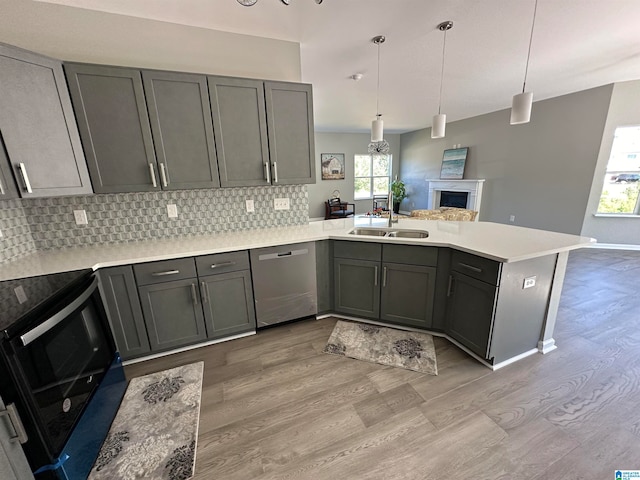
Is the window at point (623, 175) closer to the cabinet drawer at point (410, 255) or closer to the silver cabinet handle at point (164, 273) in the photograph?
the cabinet drawer at point (410, 255)

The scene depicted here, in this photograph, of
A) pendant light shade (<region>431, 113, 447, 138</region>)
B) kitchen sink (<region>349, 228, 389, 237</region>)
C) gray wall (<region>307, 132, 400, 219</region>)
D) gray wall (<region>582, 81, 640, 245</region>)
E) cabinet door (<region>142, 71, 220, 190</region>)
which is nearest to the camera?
cabinet door (<region>142, 71, 220, 190</region>)

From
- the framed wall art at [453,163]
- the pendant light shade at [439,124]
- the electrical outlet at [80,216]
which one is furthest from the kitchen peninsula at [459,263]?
the framed wall art at [453,163]

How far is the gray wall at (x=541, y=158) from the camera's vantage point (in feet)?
14.1

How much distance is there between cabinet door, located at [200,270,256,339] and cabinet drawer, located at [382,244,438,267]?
123 centimetres

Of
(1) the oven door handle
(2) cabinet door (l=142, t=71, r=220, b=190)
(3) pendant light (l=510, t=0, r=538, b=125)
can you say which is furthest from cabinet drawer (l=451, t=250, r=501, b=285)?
(1) the oven door handle

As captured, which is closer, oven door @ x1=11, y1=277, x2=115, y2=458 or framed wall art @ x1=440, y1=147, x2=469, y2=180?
oven door @ x1=11, y1=277, x2=115, y2=458

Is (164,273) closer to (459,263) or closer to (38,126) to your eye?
(38,126)

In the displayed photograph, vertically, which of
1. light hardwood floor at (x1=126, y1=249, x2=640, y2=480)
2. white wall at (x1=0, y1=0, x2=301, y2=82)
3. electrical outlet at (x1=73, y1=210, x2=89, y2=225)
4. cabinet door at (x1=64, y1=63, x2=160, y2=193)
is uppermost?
white wall at (x1=0, y1=0, x2=301, y2=82)

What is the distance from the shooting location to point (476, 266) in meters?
1.84

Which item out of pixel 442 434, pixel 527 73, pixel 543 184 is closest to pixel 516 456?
pixel 442 434

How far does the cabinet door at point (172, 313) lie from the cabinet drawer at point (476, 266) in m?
2.07

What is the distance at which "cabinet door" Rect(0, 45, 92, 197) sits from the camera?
5.00ft

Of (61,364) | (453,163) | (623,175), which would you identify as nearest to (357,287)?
(61,364)

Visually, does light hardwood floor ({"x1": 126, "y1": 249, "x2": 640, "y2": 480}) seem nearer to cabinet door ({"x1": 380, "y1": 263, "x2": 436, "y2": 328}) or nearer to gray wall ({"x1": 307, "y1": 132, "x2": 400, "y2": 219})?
cabinet door ({"x1": 380, "y1": 263, "x2": 436, "y2": 328})
